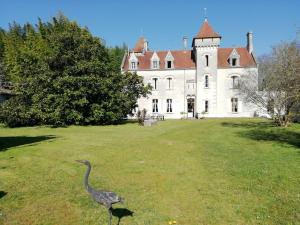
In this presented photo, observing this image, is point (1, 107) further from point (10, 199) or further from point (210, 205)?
point (210, 205)

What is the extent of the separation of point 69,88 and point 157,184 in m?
20.6

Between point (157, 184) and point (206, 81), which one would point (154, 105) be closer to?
point (206, 81)

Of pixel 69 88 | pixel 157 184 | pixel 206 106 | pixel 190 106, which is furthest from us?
pixel 190 106

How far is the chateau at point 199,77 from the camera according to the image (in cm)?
4238

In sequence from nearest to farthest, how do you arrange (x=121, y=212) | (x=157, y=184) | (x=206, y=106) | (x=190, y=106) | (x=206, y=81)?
(x=121, y=212), (x=157, y=184), (x=206, y=81), (x=206, y=106), (x=190, y=106)

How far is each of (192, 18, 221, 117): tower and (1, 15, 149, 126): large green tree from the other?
1486 cm

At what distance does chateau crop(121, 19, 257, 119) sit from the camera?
4238 cm

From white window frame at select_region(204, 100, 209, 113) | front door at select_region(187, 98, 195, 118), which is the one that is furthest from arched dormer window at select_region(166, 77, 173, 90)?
white window frame at select_region(204, 100, 209, 113)

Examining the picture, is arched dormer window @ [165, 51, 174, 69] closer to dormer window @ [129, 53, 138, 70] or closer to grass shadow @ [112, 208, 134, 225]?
dormer window @ [129, 53, 138, 70]

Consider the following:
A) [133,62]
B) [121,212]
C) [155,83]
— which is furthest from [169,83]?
[121,212]

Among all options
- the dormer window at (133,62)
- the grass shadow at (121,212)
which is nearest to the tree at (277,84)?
the grass shadow at (121,212)

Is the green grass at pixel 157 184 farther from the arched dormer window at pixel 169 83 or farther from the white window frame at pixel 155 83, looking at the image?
the white window frame at pixel 155 83

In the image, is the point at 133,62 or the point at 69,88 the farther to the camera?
the point at 133,62

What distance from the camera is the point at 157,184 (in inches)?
341
